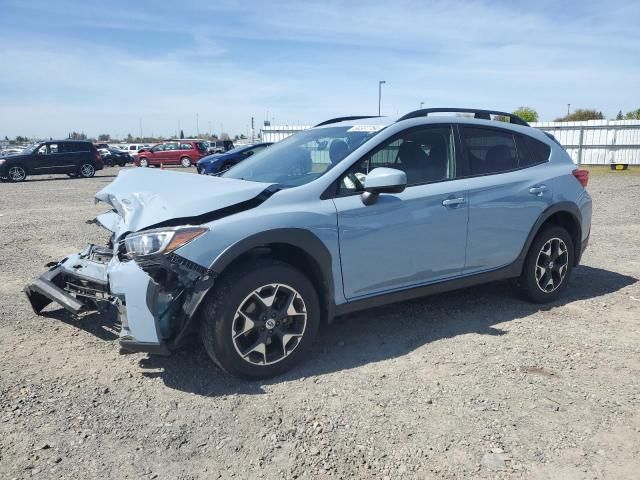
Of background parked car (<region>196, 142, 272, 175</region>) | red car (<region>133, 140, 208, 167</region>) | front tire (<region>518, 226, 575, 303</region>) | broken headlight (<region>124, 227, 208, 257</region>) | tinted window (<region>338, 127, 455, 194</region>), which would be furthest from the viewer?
red car (<region>133, 140, 208, 167</region>)

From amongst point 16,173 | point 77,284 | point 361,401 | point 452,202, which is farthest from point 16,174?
point 361,401

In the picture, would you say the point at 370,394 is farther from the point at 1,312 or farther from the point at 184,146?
the point at 184,146

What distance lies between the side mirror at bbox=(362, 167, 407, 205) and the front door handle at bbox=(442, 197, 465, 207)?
605mm

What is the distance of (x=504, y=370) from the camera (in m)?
3.67

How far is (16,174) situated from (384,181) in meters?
23.0

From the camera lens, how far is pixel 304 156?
4363 mm

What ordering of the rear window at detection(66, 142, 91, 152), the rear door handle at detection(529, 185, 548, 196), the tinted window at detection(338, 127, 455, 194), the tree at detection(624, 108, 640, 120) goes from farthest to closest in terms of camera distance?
the tree at detection(624, 108, 640, 120) < the rear window at detection(66, 142, 91, 152) < the rear door handle at detection(529, 185, 548, 196) < the tinted window at detection(338, 127, 455, 194)

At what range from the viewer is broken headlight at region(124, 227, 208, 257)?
3.16 meters

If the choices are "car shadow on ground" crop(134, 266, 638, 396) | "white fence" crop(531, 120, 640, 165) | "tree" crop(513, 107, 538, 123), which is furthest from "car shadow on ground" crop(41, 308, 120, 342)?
"tree" crop(513, 107, 538, 123)

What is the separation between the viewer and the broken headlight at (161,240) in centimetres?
316

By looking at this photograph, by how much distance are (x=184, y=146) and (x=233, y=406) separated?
32640 mm

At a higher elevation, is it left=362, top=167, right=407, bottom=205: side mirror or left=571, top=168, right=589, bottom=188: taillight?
left=362, top=167, right=407, bottom=205: side mirror

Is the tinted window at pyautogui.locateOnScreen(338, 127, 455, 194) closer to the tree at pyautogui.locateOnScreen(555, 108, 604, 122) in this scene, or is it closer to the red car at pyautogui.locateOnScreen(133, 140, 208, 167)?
the red car at pyautogui.locateOnScreen(133, 140, 208, 167)

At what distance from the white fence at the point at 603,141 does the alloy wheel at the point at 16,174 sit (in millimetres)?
25653
